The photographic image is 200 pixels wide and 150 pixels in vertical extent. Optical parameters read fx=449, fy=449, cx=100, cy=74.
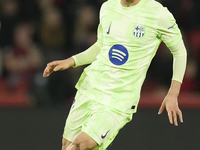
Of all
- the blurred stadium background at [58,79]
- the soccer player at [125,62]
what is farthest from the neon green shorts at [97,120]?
the blurred stadium background at [58,79]

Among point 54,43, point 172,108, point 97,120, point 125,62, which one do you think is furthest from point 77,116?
point 54,43

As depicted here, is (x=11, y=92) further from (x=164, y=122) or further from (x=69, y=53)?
(x=164, y=122)

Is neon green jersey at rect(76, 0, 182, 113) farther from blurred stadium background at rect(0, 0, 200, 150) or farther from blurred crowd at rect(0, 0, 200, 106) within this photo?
blurred crowd at rect(0, 0, 200, 106)

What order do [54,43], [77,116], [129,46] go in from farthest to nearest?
[54,43] → [77,116] → [129,46]

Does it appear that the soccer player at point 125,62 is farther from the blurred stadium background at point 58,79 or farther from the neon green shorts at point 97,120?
the blurred stadium background at point 58,79

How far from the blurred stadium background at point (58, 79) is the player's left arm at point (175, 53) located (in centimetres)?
141

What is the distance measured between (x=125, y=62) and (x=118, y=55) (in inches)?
2.7

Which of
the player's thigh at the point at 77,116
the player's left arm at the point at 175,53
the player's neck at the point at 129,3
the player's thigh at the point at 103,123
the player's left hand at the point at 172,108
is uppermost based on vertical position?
the player's neck at the point at 129,3

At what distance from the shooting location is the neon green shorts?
293 cm

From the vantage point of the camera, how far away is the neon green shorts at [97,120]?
9.61 feet

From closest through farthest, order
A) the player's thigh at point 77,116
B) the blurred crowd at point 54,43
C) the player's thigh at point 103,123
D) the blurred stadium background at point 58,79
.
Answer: the player's thigh at point 103,123 < the player's thigh at point 77,116 < the blurred stadium background at point 58,79 < the blurred crowd at point 54,43

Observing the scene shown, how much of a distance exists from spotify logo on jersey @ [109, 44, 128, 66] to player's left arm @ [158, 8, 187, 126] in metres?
0.27

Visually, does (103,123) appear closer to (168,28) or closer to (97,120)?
(97,120)

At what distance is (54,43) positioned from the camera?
17.8 ft
